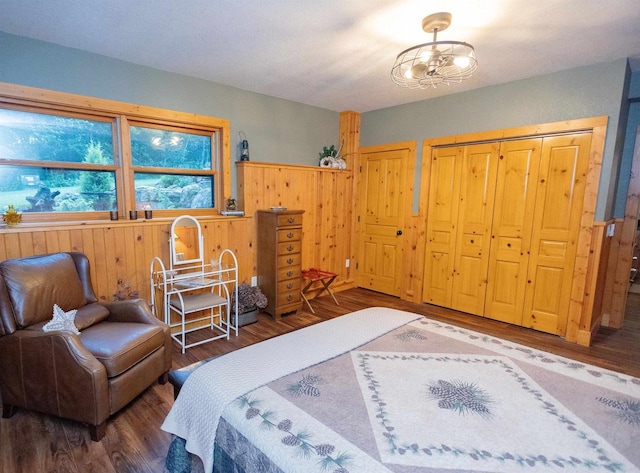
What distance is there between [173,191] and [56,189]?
0.93 m

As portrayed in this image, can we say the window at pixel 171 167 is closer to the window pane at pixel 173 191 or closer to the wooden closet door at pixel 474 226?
the window pane at pixel 173 191

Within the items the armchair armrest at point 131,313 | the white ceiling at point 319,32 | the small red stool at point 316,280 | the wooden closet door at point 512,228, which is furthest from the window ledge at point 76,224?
the wooden closet door at point 512,228

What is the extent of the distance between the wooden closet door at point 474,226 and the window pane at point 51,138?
11.8ft

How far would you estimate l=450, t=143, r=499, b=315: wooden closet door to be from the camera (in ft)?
11.5

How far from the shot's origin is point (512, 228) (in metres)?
3.35

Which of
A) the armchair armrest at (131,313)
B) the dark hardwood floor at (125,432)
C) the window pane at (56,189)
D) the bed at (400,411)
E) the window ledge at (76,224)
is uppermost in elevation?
the window pane at (56,189)

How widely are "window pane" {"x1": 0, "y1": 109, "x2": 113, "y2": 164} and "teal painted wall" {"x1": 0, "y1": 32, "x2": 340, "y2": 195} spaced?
0.83 ft

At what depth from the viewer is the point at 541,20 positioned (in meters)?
2.09

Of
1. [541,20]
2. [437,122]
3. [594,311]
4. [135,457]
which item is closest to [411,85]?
[437,122]

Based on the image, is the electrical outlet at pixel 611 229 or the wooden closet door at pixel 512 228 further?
the wooden closet door at pixel 512 228

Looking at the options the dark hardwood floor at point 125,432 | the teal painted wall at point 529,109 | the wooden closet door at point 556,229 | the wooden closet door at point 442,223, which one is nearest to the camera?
the dark hardwood floor at point 125,432

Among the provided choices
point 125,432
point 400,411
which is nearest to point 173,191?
point 125,432

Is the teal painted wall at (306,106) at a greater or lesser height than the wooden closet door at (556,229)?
greater

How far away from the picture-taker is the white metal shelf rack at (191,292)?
278cm
